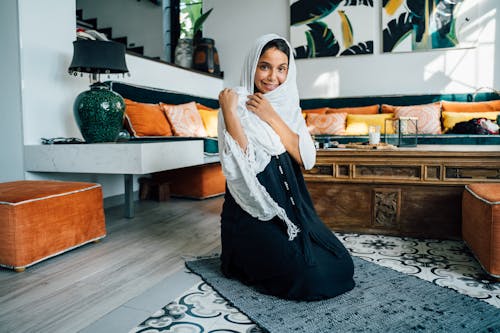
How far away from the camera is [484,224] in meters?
1.55

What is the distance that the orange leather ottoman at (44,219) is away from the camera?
166cm

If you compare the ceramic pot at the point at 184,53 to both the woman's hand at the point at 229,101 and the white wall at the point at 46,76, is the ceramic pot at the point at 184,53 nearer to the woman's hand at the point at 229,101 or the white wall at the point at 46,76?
the white wall at the point at 46,76

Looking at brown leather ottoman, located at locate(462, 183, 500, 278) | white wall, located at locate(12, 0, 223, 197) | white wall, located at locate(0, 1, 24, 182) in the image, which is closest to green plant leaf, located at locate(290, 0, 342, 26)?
white wall, located at locate(12, 0, 223, 197)

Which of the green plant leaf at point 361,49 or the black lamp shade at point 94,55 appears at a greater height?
the green plant leaf at point 361,49

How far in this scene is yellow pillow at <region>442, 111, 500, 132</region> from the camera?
12.3 feet

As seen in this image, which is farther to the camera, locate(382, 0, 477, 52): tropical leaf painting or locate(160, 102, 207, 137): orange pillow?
locate(382, 0, 477, 52): tropical leaf painting

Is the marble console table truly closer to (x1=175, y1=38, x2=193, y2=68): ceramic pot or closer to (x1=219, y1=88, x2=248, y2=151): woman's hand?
(x1=219, y1=88, x2=248, y2=151): woman's hand

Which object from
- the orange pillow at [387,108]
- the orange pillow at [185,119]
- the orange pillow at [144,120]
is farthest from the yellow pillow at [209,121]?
the orange pillow at [387,108]

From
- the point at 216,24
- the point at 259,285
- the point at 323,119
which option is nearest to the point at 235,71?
the point at 216,24

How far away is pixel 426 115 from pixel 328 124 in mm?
979

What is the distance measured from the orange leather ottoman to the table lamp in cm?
50

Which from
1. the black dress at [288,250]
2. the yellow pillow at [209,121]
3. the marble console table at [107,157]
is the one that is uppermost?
the yellow pillow at [209,121]

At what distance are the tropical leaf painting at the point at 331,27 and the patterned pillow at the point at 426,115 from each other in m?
0.96

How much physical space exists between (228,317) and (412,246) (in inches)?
46.4
